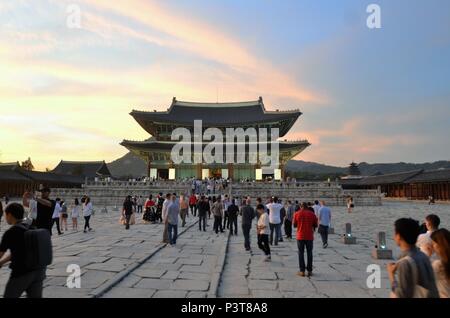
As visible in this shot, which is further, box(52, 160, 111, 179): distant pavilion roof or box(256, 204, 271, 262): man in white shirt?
box(52, 160, 111, 179): distant pavilion roof

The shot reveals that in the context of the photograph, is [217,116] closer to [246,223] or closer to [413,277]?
[246,223]

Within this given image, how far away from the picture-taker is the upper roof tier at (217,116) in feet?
145

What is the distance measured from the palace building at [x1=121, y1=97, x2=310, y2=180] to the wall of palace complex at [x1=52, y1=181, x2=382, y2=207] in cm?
1076

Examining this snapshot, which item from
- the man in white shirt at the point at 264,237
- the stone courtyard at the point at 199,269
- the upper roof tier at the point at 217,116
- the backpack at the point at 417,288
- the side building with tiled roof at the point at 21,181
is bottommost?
the stone courtyard at the point at 199,269

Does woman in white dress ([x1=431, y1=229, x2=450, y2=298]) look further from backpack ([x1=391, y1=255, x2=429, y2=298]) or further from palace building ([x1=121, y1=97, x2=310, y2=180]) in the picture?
palace building ([x1=121, y1=97, x2=310, y2=180])

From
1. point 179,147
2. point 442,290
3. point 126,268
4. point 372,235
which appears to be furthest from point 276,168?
point 442,290

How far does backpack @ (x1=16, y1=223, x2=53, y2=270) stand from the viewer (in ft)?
12.2

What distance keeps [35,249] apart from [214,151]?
3910 centimetres

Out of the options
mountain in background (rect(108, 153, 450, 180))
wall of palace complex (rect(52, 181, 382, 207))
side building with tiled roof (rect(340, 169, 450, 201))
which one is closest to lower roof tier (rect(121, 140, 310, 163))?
wall of palace complex (rect(52, 181, 382, 207))

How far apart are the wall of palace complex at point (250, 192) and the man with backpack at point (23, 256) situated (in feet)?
84.4

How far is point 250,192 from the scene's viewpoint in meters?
30.5

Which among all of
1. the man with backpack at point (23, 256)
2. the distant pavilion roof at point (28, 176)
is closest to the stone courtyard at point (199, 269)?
the man with backpack at point (23, 256)

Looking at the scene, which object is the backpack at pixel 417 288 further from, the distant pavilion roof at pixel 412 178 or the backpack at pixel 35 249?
the distant pavilion roof at pixel 412 178

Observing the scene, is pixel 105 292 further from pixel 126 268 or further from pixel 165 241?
pixel 165 241
